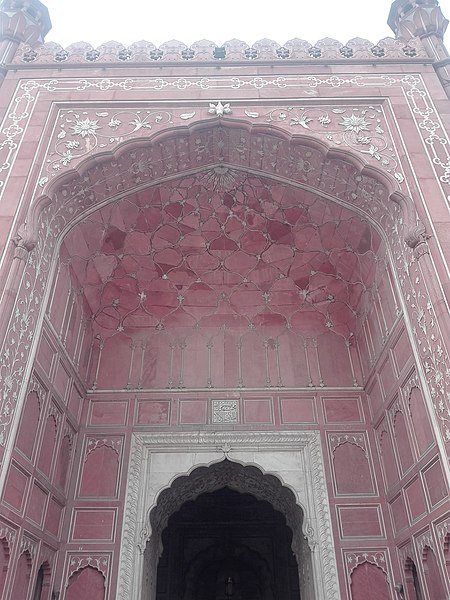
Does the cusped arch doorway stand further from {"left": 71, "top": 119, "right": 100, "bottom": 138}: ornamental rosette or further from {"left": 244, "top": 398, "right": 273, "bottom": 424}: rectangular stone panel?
{"left": 71, "top": 119, "right": 100, "bottom": 138}: ornamental rosette

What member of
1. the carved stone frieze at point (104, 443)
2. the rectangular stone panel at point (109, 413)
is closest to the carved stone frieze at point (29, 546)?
the carved stone frieze at point (104, 443)

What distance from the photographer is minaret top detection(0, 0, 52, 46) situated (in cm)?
794

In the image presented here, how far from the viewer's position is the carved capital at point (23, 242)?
5305mm

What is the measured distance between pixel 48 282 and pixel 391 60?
5602mm

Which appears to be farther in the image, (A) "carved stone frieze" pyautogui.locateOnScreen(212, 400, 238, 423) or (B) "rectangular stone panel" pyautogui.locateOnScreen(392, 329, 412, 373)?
(A) "carved stone frieze" pyautogui.locateOnScreen(212, 400, 238, 423)

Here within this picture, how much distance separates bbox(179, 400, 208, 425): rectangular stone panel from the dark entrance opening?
2806 mm

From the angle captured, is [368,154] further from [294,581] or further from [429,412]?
[294,581]

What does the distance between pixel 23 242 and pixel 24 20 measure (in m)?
4.80

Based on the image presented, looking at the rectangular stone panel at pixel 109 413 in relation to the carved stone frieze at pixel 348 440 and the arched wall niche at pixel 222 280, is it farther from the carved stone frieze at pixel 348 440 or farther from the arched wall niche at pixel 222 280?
the carved stone frieze at pixel 348 440

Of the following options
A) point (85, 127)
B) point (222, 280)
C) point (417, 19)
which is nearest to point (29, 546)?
point (222, 280)

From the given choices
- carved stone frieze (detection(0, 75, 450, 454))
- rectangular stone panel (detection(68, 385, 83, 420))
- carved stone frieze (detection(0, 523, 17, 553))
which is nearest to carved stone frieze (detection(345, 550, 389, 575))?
carved stone frieze (detection(0, 75, 450, 454))

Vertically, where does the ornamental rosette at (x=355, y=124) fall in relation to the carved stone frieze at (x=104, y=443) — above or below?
above

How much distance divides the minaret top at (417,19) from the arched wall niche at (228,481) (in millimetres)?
6228

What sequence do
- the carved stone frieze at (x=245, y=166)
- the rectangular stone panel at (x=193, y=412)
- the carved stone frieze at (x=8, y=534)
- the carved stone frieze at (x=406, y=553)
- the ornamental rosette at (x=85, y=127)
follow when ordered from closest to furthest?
the carved stone frieze at (x=8, y=534)
the carved stone frieze at (x=245, y=166)
the carved stone frieze at (x=406, y=553)
the ornamental rosette at (x=85, y=127)
the rectangular stone panel at (x=193, y=412)
